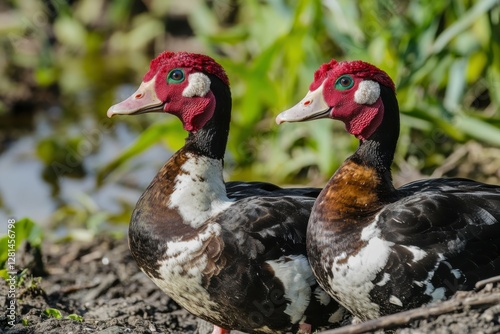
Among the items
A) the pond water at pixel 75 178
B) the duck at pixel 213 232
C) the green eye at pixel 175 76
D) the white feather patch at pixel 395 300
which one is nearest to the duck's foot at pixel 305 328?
the duck at pixel 213 232

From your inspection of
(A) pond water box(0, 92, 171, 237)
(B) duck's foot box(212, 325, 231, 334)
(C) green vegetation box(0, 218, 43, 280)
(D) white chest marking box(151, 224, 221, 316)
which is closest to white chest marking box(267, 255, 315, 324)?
(D) white chest marking box(151, 224, 221, 316)

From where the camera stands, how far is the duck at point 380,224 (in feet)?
13.1

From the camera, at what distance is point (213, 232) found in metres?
4.37

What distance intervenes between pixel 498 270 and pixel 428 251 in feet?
1.01

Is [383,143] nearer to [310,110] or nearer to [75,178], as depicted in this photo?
[310,110]

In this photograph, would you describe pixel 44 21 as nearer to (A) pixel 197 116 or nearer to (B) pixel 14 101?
(B) pixel 14 101

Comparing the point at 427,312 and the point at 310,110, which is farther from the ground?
the point at 310,110

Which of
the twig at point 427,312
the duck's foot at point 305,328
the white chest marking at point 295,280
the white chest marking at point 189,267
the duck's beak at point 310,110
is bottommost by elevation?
the duck's foot at point 305,328

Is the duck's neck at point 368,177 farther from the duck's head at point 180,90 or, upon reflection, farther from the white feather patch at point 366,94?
the duck's head at point 180,90

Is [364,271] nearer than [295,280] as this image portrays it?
Yes

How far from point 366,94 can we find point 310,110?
9.9 inches

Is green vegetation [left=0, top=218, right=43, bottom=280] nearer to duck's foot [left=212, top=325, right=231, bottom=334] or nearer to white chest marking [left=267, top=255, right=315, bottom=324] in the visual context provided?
duck's foot [left=212, top=325, right=231, bottom=334]

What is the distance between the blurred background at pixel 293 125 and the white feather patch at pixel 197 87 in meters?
2.32

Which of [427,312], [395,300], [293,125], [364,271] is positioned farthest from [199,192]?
[293,125]
